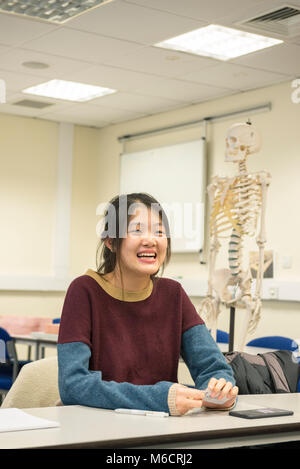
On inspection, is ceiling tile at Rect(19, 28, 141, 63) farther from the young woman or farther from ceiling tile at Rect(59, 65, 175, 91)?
the young woman

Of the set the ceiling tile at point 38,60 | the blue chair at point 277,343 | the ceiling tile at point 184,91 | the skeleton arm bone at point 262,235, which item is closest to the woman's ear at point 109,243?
the skeleton arm bone at point 262,235

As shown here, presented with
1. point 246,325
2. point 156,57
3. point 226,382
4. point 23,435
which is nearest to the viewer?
point 23,435

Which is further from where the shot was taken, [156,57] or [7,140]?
[7,140]

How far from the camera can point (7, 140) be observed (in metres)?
8.43

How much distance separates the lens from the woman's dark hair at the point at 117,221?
2.31 m

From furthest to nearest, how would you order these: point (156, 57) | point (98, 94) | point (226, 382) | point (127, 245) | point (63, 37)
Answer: point (98, 94) < point (156, 57) < point (63, 37) < point (127, 245) < point (226, 382)

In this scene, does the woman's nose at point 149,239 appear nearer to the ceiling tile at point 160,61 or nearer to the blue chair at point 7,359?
the blue chair at point 7,359

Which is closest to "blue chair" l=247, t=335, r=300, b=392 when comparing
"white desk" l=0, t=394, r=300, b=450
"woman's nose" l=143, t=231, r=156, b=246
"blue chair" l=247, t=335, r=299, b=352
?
"blue chair" l=247, t=335, r=299, b=352

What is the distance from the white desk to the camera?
1599 millimetres

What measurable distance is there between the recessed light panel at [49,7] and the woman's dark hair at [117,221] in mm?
2903

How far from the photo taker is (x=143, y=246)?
7.43 feet
